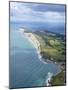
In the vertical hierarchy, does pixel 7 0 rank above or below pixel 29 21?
above

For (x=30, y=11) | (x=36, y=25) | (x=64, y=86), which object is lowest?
(x=64, y=86)

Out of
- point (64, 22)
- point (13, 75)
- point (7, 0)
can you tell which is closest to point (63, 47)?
point (64, 22)

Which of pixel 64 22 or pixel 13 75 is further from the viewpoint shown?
pixel 64 22

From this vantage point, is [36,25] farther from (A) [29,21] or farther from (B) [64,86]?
(B) [64,86]
